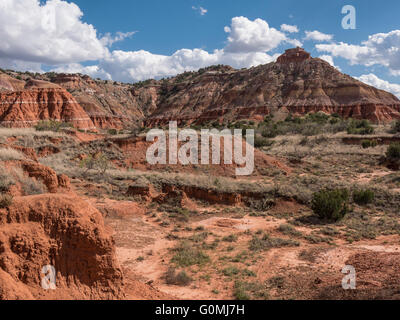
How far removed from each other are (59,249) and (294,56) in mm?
83108

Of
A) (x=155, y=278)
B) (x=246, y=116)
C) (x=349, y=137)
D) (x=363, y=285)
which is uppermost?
(x=246, y=116)

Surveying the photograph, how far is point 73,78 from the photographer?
81312mm

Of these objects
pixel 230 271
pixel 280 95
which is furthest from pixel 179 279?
pixel 280 95

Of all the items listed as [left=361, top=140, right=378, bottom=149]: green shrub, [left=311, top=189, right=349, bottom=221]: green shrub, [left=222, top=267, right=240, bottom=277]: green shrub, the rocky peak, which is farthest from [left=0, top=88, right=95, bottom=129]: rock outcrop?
[left=222, top=267, right=240, bottom=277]: green shrub

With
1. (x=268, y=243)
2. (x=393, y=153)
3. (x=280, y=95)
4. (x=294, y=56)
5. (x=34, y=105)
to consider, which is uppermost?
(x=294, y=56)

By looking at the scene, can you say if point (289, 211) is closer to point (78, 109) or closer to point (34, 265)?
point (34, 265)

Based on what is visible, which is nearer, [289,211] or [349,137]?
[289,211]

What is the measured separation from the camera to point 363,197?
14891mm

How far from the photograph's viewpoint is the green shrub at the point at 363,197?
48.7 feet

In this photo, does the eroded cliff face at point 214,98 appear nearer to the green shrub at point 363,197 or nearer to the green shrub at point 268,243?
the green shrub at point 363,197

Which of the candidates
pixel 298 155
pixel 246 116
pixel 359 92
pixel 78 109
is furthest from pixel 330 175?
pixel 78 109

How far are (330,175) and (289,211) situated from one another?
9.90 metres

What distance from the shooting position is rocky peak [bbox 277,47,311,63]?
7681cm

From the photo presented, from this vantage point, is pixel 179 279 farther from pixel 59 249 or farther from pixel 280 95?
pixel 280 95
